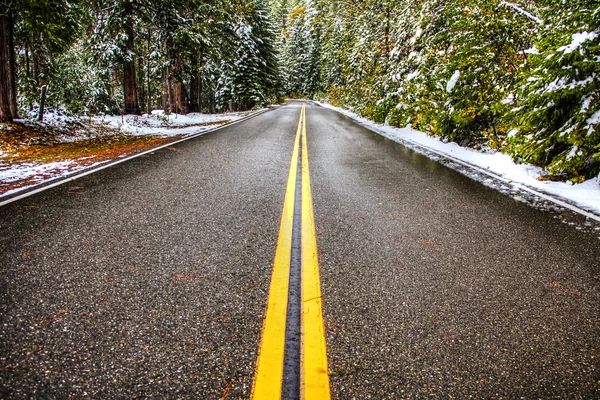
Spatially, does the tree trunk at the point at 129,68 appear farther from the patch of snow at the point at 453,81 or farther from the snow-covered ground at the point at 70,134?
the patch of snow at the point at 453,81

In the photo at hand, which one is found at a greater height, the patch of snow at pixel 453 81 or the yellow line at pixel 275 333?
the patch of snow at pixel 453 81

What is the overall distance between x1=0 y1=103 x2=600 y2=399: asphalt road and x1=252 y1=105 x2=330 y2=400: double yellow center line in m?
0.06

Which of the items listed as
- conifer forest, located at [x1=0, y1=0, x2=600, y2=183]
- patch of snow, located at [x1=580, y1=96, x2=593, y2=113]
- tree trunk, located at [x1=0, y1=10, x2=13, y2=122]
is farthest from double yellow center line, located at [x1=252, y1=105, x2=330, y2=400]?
tree trunk, located at [x1=0, y1=10, x2=13, y2=122]

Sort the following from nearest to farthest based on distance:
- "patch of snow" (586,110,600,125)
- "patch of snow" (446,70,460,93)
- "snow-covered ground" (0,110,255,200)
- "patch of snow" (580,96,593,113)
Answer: "patch of snow" (586,110,600,125)
"patch of snow" (580,96,593,113)
"snow-covered ground" (0,110,255,200)
"patch of snow" (446,70,460,93)

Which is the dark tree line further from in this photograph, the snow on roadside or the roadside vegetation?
the roadside vegetation

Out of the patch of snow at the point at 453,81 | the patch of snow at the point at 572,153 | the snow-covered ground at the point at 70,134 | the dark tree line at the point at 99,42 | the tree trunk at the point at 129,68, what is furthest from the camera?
the tree trunk at the point at 129,68

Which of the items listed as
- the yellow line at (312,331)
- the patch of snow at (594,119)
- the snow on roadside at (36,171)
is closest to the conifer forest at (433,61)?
the patch of snow at (594,119)

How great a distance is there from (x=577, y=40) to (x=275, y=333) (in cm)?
694

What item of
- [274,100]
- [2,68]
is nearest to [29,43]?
[2,68]

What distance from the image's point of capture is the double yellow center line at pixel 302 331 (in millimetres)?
1695

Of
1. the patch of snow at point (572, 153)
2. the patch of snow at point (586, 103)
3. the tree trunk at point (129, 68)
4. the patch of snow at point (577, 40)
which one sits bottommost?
the patch of snow at point (572, 153)

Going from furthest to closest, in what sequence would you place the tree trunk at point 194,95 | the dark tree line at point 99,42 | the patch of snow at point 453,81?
the tree trunk at point 194,95 → the dark tree line at point 99,42 → the patch of snow at point 453,81

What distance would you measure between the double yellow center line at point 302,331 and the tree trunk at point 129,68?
15.6 metres

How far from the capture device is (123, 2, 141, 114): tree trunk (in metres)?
15.3
